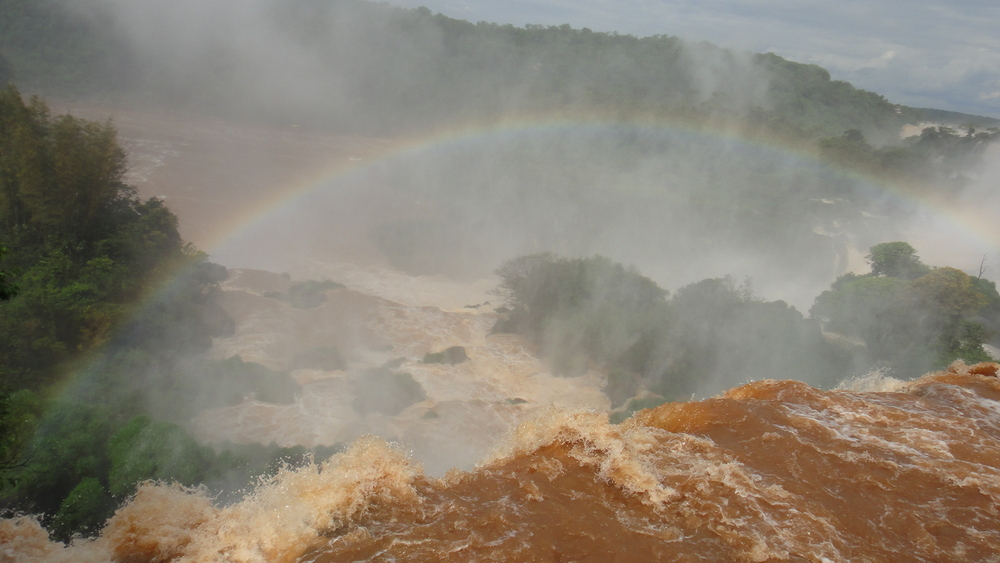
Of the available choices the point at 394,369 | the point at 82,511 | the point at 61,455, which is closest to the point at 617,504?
the point at 82,511

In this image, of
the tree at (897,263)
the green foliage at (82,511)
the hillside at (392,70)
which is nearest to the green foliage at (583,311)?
the tree at (897,263)

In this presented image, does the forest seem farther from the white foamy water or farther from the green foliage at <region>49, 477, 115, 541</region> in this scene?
the white foamy water

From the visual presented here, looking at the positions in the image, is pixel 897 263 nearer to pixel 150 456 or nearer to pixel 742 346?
pixel 742 346

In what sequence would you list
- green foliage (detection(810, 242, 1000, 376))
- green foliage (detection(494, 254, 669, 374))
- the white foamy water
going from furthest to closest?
green foliage (detection(494, 254, 669, 374))
green foliage (detection(810, 242, 1000, 376))
the white foamy water

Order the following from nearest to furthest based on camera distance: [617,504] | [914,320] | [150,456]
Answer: [617,504] → [150,456] → [914,320]

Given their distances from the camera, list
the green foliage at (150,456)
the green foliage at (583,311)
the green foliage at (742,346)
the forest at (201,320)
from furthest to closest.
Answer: the green foliage at (583,311) → the green foliage at (742,346) → the forest at (201,320) → the green foliage at (150,456)

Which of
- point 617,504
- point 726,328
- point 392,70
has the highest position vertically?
point 392,70

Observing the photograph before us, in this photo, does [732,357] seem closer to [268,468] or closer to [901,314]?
[901,314]

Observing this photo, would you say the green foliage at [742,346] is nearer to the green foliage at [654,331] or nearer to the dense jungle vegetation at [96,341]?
the green foliage at [654,331]

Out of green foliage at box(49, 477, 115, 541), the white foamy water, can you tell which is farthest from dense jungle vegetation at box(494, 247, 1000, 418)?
green foliage at box(49, 477, 115, 541)

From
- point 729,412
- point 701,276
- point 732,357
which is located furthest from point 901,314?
point 729,412
